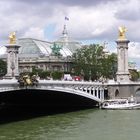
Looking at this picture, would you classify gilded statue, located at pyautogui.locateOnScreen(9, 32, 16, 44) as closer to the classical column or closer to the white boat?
the classical column

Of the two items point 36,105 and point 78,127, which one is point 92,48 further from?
point 78,127

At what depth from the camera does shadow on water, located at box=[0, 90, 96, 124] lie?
2520 inches

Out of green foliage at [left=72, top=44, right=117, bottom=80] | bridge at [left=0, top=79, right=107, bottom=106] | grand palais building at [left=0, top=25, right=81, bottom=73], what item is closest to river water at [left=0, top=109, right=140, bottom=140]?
bridge at [left=0, top=79, right=107, bottom=106]

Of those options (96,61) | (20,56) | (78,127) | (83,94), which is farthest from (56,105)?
(20,56)

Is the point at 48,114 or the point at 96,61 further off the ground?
the point at 96,61

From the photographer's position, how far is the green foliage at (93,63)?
10886 centimetres

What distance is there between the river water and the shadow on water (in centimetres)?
490

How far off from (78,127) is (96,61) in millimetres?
63357

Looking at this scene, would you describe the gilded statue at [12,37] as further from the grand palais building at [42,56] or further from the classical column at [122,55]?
the grand palais building at [42,56]

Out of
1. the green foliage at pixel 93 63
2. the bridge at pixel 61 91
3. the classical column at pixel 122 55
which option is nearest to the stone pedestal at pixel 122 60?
the classical column at pixel 122 55

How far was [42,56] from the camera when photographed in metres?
146

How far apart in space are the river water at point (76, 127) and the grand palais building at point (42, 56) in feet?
263

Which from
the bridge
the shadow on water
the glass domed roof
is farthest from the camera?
the glass domed roof

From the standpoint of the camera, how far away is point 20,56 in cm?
15150
